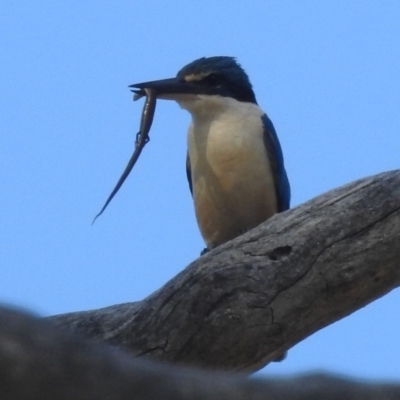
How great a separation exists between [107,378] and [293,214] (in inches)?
117

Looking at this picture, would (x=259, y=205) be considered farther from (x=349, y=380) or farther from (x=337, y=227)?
(x=349, y=380)

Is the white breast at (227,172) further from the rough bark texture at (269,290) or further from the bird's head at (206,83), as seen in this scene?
the rough bark texture at (269,290)

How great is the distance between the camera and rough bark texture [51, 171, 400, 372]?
311 cm

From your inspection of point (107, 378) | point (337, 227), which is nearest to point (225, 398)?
point (107, 378)

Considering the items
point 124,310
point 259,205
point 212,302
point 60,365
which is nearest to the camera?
point 60,365

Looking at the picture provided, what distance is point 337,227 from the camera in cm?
327

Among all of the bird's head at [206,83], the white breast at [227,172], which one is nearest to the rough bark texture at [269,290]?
the white breast at [227,172]

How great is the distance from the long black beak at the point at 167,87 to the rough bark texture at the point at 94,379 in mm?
4721

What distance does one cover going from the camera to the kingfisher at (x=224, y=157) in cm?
523

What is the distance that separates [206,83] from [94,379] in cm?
517

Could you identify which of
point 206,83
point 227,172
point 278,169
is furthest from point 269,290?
point 206,83

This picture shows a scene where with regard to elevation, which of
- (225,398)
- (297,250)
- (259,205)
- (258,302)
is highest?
(259,205)

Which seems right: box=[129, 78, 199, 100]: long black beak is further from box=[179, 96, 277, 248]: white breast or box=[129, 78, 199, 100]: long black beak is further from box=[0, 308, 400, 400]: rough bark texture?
box=[0, 308, 400, 400]: rough bark texture

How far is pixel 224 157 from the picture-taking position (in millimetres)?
5246
